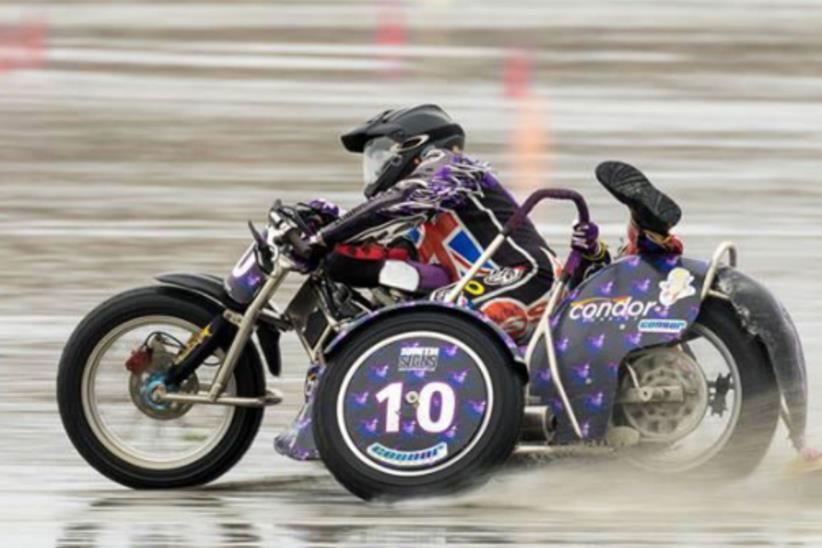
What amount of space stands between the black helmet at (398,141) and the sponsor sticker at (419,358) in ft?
2.26

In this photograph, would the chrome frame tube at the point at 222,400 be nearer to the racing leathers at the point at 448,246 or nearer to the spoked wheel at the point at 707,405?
the racing leathers at the point at 448,246

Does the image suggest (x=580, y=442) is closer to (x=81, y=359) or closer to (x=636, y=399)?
(x=636, y=399)

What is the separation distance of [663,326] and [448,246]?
83 cm

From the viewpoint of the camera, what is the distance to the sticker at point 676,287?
8688mm

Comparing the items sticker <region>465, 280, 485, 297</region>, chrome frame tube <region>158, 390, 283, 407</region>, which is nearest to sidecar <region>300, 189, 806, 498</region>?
sticker <region>465, 280, 485, 297</region>

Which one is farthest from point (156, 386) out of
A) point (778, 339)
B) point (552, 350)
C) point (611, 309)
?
point (778, 339)

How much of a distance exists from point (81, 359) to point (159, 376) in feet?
0.93

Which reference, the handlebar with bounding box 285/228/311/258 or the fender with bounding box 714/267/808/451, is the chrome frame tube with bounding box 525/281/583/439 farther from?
the handlebar with bounding box 285/228/311/258

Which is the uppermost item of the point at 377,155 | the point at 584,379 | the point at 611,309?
the point at 377,155

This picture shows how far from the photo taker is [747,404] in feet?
28.6

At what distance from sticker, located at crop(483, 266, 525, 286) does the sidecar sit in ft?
0.56

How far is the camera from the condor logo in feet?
28.6

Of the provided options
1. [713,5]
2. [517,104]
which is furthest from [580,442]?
[713,5]

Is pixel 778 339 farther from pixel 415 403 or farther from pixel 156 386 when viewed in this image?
pixel 156 386
